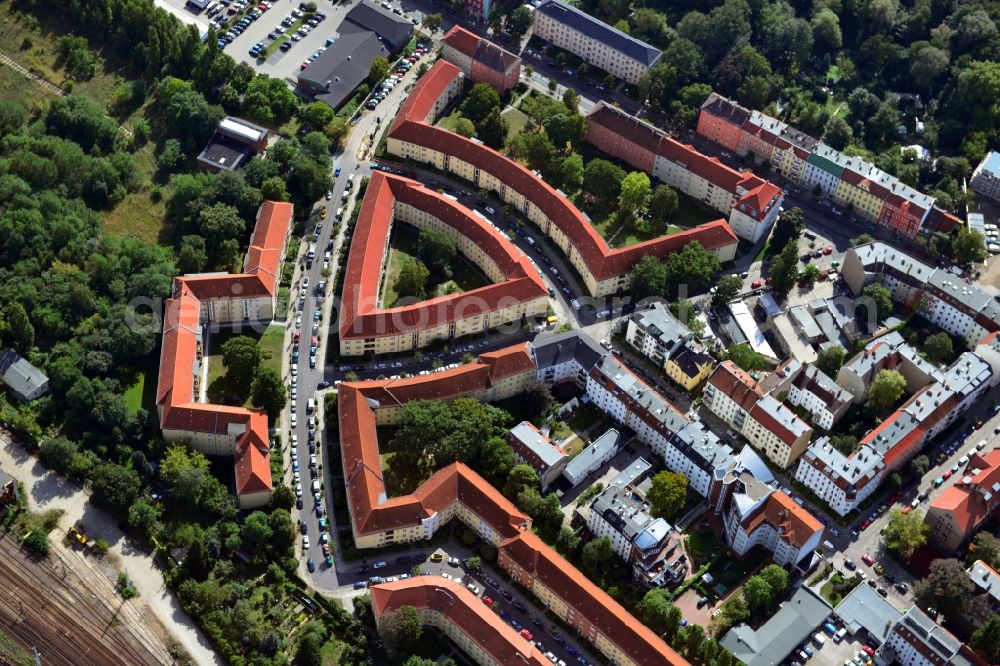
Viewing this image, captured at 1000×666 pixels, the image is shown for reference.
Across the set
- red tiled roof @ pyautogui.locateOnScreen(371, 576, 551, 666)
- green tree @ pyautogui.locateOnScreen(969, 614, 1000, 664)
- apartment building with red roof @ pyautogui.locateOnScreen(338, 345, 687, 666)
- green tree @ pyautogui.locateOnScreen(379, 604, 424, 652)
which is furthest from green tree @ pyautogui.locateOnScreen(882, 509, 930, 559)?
green tree @ pyautogui.locateOnScreen(379, 604, 424, 652)

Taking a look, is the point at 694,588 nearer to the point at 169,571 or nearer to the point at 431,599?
the point at 431,599

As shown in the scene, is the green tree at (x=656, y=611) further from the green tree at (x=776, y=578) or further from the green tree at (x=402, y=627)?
the green tree at (x=402, y=627)

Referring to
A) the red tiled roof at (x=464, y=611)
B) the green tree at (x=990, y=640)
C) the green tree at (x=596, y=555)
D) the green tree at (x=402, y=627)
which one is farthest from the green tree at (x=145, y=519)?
the green tree at (x=990, y=640)

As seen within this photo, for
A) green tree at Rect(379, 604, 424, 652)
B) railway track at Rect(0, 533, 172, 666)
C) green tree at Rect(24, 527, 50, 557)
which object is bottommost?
railway track at Rect(0, 533, 172, 666)

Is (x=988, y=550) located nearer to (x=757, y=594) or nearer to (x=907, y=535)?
(x=907, y=535)

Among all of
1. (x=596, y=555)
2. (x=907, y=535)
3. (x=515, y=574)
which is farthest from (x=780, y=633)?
(x=515, y=574)

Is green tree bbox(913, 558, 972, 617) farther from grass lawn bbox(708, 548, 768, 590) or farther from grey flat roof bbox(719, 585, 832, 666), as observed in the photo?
grass lawn bbox(708, 548, 768, 590)
